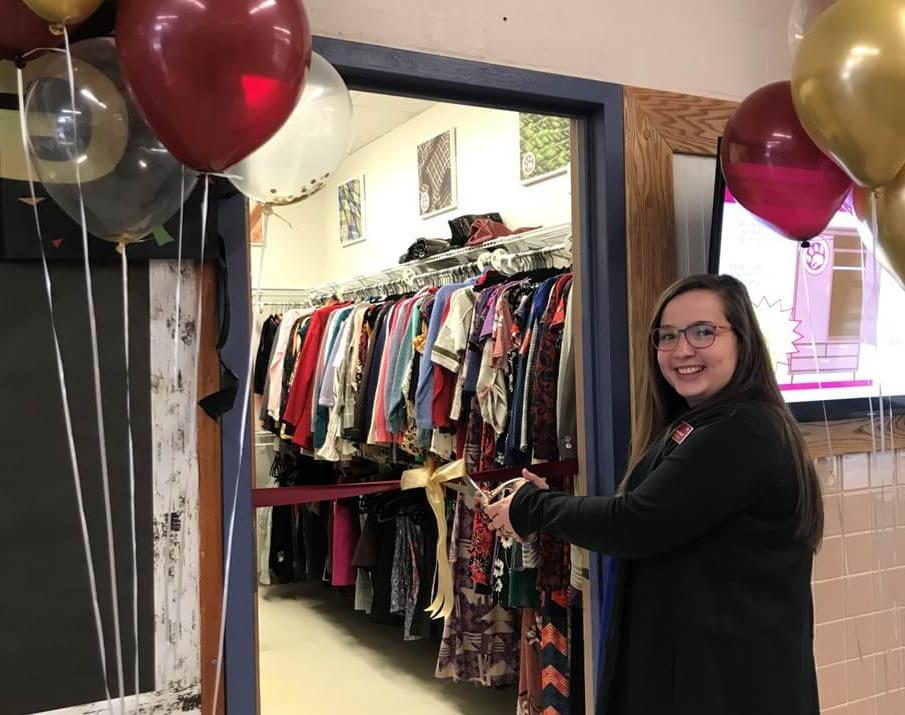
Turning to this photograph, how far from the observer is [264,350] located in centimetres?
427

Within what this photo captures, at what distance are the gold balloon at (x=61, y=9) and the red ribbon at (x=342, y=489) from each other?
0.88m

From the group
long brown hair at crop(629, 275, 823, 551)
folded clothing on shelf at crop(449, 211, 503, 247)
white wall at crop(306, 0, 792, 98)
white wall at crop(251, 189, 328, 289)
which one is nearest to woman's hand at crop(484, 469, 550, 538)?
long brown hair at crop(629, 275, 823, 551)

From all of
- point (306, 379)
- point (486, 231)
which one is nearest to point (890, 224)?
point (486, 231)

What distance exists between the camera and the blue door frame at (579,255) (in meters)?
1.54

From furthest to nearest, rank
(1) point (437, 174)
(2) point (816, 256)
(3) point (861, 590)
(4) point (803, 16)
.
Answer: (1) point (437, 174) → (3) point (861, 590) → (2) point (816, 256) → (4) point (803, 16)

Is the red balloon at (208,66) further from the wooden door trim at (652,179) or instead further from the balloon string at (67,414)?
the wooden door trim at (652,179)

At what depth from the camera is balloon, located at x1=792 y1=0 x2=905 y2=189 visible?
4.33ft

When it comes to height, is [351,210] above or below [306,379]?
above

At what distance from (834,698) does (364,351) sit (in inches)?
79.2

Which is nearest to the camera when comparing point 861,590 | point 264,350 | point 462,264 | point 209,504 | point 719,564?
point 719,564

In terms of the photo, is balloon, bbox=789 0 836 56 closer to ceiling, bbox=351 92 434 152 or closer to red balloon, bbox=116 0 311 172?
red balloon, bbox=116 0 311 172

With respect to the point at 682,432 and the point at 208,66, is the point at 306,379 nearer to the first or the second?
the point at 682,432

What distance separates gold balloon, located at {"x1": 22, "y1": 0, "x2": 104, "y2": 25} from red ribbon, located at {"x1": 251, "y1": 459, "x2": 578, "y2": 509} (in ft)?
2.90

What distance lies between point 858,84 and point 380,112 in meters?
3.34
